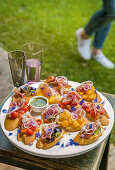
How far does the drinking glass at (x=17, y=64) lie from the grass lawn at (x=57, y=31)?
96 centimetres

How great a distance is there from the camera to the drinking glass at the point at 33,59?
1355 millimetres

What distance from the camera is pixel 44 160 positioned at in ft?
3.45

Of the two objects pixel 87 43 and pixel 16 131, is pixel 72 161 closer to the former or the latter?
pixel 16 131

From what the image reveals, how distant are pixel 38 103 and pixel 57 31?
8.16 ft

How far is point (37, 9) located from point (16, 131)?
3325mm

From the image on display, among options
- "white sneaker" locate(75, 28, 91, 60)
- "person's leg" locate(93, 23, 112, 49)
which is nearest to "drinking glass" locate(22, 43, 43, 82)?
"person's leg" locate(93, 23, 112, 49)

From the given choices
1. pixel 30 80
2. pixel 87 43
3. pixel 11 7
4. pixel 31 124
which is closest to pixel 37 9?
pixel 11 7

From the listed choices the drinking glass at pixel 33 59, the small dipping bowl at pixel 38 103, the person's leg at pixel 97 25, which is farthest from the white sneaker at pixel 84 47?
the small dipping bowl at pixel 38 103

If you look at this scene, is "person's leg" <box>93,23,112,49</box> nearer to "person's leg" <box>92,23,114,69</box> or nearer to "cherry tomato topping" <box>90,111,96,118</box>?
"person's leg" <box>92,23,114,69</box>

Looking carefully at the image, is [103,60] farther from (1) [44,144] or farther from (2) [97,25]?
(1) [44,144]

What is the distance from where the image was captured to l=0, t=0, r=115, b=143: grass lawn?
8.87ft

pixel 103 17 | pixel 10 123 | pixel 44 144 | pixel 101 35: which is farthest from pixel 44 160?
pixel 101 35

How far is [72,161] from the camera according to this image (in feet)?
3.43

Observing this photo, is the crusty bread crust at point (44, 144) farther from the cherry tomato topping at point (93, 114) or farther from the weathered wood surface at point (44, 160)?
the cherry tomato topping at point (93, 114)
